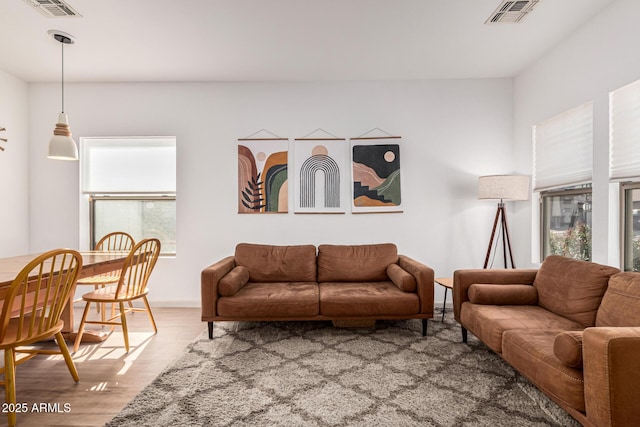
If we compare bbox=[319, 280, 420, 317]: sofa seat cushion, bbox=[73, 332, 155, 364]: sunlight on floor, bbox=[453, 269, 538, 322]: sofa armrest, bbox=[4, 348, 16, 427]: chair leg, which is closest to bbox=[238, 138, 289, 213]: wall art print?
bbox=[319, 280, 420, 317]: sofa seat cushion

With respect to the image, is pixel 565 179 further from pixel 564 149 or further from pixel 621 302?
pixel 621 302

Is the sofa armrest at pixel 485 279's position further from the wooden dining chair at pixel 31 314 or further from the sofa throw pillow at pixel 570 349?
the wooden dining chair at pixel 31 314

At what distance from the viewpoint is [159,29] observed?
10.0 ft

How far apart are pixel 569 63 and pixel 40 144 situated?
19.3ft

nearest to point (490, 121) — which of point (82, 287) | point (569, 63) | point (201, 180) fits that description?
point (569, 63)

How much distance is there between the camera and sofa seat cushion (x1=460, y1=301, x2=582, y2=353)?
2.27 m

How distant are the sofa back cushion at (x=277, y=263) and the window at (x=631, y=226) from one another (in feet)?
8.88

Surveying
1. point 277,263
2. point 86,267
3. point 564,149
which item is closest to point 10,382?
point 86,267

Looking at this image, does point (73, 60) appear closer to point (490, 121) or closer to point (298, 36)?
point (298, 36)

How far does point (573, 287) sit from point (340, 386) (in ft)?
5.75

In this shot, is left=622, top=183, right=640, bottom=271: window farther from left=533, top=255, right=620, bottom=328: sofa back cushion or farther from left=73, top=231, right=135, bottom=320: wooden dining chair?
left=73, top=231, right=135, bottom=320: wooden dining chair

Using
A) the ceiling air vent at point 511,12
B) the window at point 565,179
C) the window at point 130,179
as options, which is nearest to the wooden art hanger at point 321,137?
the window at point 130,179

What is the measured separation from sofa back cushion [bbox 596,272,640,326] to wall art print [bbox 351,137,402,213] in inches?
91.0

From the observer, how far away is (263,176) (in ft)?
13.9
